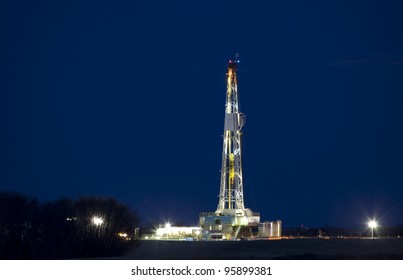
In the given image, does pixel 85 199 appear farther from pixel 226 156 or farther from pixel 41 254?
pixel 41 254

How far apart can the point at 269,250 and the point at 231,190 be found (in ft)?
39.1

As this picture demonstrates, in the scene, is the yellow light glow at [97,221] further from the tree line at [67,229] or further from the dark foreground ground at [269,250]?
the dark foreground ground at [269,250]

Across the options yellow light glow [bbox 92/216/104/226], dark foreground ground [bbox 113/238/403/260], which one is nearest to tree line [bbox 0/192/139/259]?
yellow light glow [bbox 92/216/104/226]

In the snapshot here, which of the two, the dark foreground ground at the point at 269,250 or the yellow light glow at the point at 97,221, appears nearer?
the dark foreground ground at the point at 269,250

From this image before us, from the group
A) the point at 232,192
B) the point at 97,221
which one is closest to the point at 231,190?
the point at 232,192

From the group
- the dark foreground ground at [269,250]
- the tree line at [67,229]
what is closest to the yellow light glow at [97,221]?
the tree line at [67,229]

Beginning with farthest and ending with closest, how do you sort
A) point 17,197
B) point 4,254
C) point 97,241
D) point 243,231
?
1. point 17,197
2. point 243,231
3. point 97,241
4. point 4,254

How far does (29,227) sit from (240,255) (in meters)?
10.9

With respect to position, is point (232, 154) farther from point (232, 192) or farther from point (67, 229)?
point (67, 229)

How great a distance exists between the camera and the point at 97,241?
37.7m

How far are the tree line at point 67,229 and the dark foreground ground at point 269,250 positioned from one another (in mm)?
1708

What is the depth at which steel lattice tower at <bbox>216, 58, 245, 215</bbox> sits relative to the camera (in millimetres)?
49062

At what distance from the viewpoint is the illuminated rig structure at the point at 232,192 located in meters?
47.7
